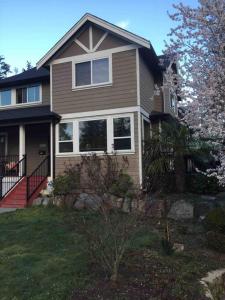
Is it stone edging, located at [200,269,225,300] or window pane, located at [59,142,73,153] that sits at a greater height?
window pane, located at [59,142,73,153]

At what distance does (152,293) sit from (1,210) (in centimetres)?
853

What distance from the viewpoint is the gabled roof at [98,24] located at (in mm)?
12719

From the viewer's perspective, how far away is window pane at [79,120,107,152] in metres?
13.4

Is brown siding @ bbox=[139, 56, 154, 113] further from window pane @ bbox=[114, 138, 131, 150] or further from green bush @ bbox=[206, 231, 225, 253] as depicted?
green bush @ bbox=[206, 231, 225, 253]

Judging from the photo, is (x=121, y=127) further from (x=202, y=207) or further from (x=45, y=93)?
(x=45, y=93)

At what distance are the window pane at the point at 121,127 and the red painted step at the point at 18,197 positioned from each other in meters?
3.76

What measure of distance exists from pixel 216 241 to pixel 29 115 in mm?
9882

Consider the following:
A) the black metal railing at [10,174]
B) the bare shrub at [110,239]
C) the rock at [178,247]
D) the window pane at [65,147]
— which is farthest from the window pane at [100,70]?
the bare shrub at [110,239]

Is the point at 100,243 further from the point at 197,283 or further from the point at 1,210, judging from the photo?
the point at 1,210

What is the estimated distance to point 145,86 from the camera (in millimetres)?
14109

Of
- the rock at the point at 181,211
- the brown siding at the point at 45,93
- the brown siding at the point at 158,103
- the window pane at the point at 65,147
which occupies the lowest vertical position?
the rock at the point at 181,211

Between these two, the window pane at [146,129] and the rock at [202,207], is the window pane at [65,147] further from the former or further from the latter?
the rock at [202,207]

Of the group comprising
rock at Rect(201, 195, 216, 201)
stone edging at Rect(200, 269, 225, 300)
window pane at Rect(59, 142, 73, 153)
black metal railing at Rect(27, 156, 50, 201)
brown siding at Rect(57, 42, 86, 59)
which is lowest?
stone edging at Rect(200, 269, 225, 300)

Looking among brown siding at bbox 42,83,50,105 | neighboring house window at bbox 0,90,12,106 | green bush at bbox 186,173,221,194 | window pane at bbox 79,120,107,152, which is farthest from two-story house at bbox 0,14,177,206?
neighboring house window at bbox 0,90,12,106
